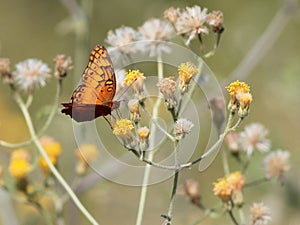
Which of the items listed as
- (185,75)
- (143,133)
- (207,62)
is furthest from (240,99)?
(207,62)

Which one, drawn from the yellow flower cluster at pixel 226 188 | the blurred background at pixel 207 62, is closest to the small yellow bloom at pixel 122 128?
the yellow flower cluster at pixel 226 188

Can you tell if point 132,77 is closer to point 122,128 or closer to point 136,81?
point 136,81

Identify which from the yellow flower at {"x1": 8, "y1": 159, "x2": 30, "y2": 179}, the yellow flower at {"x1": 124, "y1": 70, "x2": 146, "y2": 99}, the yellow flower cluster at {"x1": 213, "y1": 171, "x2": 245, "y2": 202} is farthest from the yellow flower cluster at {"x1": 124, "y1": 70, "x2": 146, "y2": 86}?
the yellow flower at {"x1": 8, "y1": 159, "x2": 30, "y2": 179}

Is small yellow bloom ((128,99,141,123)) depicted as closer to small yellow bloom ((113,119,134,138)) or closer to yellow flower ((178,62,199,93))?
small yellow bloom ((113,119,134,138))

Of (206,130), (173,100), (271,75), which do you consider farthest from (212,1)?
(173,100)

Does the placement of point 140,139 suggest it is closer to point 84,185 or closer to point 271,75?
point 84,185

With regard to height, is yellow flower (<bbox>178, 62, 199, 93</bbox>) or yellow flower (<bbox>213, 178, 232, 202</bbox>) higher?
yellow flower (<bbox>178, 62, 199, 93</bbox>)
